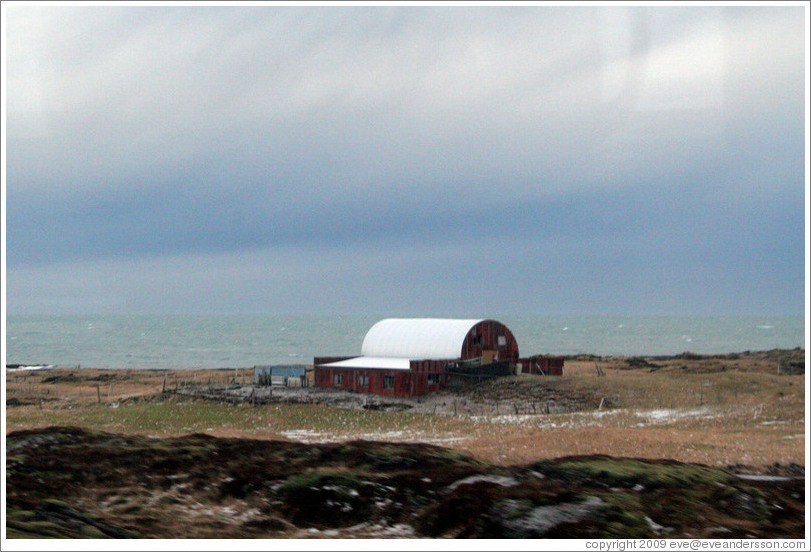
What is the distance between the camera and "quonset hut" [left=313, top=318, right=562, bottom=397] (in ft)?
99.8

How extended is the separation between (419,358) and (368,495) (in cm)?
2096

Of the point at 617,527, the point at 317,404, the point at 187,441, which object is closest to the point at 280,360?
the point at 317,404

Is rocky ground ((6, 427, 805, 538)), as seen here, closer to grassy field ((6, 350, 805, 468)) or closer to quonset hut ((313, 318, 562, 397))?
grassy field ((6, 350, 805, 468))

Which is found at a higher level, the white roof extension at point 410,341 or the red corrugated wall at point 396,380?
the white roof extension at point 410,341

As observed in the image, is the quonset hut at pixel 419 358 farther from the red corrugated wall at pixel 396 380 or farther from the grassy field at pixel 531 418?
the grassy field at pixel 531 418

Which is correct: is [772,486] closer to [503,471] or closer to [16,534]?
[503,471]

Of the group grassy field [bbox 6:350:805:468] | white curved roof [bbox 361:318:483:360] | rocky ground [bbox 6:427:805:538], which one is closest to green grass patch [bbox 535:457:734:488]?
rocky ground [bbox 6:427:805:538]

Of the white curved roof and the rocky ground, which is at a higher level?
the white curved roof

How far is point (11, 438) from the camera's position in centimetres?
1434

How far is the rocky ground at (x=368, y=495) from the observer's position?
10547mm

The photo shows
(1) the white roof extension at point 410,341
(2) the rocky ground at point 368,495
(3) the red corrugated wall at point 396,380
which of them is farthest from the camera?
(1) the white roof extension at point 410,341

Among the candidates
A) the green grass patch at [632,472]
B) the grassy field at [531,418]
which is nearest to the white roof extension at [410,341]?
the grassy field at [531,418]

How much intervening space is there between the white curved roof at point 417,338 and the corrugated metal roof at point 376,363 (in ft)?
1.91

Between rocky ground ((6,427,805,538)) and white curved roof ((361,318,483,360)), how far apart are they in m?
18.6
